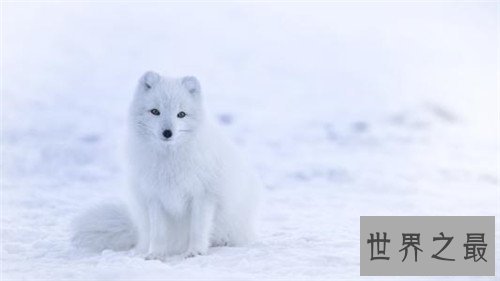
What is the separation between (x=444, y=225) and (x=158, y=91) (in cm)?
170

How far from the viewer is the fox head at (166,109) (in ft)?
12.5

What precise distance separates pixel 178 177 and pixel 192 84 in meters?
0.49

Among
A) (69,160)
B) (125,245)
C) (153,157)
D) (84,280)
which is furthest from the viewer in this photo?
(69,160)

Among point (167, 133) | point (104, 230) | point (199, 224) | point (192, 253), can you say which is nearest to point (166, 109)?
point (167, 133)

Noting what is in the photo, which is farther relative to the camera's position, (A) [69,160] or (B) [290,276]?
(A) [69,160]

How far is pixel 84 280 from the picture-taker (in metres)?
3.42

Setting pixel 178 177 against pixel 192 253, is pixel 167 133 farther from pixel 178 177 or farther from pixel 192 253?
pixel 192 253

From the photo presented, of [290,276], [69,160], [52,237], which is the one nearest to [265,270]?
[290,276]

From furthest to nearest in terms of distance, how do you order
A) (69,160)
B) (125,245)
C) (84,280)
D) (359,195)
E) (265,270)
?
(69,160)
(359,195)
(125,245)
(265,270)
(84,280)

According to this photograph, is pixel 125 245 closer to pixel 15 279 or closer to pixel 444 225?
pixel 15 279

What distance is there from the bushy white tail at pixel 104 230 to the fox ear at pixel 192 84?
2.99 feet

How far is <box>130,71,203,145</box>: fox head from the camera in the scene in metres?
3.80

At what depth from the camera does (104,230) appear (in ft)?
14.2

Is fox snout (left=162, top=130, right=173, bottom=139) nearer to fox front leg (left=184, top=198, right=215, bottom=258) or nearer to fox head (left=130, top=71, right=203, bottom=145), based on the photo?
fox head (left=130, top=71, right=203, bottom=145)
